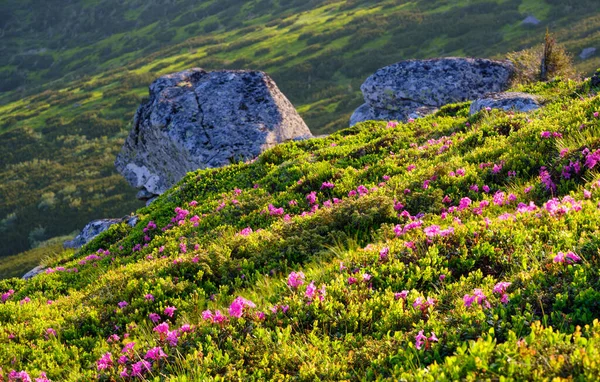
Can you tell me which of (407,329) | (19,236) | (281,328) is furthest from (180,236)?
(19,236)

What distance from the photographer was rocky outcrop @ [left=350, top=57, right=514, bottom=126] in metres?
22.1

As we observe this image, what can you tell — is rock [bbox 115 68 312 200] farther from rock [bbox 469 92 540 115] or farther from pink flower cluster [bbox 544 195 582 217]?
pink flower cluster [bbox 544 195 582 217]

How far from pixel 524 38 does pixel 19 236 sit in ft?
203

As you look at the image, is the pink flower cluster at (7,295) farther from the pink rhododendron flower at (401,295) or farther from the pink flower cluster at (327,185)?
the pink rhododendron flower at (401,295)

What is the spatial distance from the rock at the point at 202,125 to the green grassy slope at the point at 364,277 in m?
6.95

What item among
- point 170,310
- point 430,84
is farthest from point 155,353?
point 430,84

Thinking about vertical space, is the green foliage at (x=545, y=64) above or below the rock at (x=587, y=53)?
above

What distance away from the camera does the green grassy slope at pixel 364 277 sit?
4.37m

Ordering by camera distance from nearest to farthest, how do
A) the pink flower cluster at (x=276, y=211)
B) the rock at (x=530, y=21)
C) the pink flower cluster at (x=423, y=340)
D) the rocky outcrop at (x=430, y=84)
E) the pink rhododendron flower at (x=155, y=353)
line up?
the pink flower cluster at (x=423, y=340) < the pink rhododendron flower at (x=155, y=353) < the pink flower cluster at (x=276, y=211) < the rocky outcrop at (x=430, y=84) < the rock at (x=530, y=21)

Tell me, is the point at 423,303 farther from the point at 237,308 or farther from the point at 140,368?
the point at 140,368

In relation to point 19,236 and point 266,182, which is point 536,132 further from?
point 19,236

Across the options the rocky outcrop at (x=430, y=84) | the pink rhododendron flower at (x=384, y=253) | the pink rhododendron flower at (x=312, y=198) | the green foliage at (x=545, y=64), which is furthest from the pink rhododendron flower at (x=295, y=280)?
the green foliage at (x=545, y=64)

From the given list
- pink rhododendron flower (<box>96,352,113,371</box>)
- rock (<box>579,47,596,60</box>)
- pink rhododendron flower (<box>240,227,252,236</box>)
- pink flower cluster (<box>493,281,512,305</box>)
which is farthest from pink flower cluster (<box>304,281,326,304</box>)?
rock (<box>579,47,596,60</box>)

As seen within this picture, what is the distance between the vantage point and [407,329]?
4.87 metres
